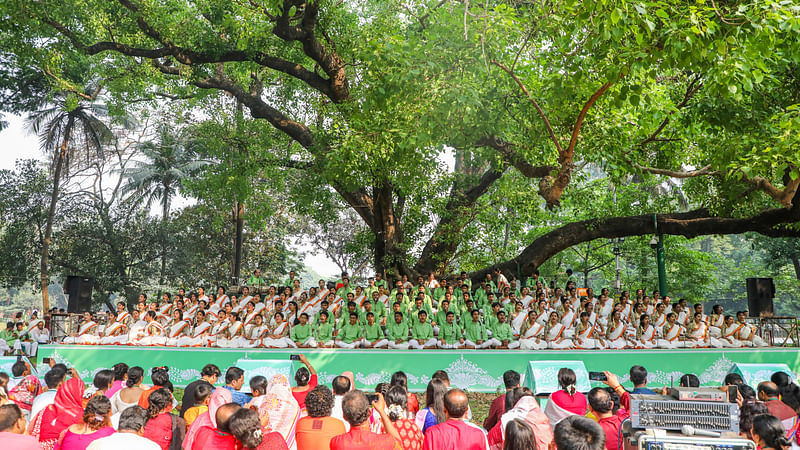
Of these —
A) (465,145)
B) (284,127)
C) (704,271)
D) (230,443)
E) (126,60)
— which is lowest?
(230,443)

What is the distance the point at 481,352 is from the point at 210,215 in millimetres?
20532

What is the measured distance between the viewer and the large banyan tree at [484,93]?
816 centimetres

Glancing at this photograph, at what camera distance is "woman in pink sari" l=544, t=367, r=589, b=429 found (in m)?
5.80

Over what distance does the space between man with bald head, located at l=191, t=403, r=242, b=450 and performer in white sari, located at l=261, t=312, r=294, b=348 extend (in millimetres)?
9805

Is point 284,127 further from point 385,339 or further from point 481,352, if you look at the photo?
point 481,352

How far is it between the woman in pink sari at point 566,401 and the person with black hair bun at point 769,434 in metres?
1.82

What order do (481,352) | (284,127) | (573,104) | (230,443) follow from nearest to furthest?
(230,443) < (481,352) < (573,104) < (284,127)

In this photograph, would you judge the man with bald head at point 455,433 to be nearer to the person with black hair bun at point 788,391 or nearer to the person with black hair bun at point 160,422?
the person with black hair bun at point 160,422

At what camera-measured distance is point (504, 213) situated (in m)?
20.6

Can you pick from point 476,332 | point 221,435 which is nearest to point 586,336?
point 476,332

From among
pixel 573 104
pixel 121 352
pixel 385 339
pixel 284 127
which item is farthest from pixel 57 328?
pixel 573 104

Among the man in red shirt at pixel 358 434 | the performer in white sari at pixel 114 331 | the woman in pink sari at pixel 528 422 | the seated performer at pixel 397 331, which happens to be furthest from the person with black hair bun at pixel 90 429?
the performer in white sari at pixel 114 331

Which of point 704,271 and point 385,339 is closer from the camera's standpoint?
point 385,339

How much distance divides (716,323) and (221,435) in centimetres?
1410
